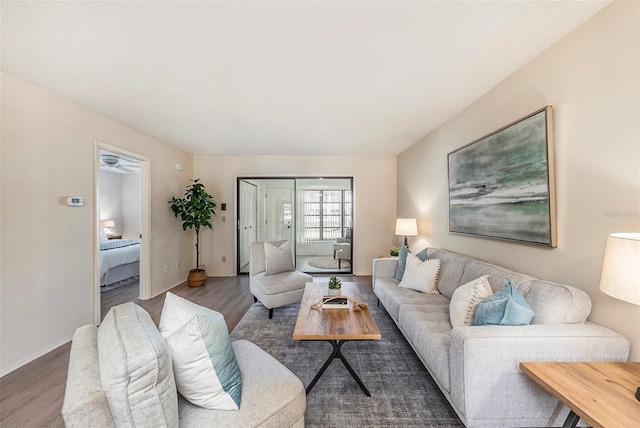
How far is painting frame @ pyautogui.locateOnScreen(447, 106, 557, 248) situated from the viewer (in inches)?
70.9

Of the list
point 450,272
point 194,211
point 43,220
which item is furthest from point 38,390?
point 450,272

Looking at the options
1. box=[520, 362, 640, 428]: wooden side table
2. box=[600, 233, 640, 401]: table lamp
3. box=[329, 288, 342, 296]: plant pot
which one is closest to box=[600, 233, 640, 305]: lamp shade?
box=[600, 233, 640, 401]: table lamp

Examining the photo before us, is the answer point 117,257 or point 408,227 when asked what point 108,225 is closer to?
point 117,257

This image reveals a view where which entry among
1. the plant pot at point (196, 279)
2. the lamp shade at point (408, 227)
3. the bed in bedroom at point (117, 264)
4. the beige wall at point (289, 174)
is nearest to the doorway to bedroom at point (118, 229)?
the bed in bedroom at point (117, 264)

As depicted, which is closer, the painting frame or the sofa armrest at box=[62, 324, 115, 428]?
the sofa armrest at box=[62, 324, 115, 428]

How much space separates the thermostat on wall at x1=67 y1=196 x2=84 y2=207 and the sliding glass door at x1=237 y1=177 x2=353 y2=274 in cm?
261

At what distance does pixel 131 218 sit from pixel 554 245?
27.3ft

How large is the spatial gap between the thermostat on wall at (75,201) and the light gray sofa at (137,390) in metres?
2.12

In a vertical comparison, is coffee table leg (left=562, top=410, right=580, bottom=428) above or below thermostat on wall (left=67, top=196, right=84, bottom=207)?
below

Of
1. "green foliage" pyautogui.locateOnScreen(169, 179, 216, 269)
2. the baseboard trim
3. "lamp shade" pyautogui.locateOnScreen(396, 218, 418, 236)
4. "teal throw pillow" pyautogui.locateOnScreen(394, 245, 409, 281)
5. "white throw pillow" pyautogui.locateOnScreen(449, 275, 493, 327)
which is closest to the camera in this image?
"white throw pillow" pyautogui.locateOnScreen(449, 275, 493, 327)

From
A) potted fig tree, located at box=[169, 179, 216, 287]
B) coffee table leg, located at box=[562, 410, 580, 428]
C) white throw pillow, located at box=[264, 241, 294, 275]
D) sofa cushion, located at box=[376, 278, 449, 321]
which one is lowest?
coffee table leg, located at box=[562, 410, 580, 428]

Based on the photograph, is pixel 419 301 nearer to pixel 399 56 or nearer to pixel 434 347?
pixel 434 347

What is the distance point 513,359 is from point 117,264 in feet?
17.9

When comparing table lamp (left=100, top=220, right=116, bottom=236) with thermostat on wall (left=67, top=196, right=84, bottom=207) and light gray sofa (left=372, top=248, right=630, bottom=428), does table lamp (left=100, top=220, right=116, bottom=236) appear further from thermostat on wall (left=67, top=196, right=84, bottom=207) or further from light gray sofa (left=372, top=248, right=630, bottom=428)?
light gray sofa (left=372, top=248, right=630, bottom=428)
